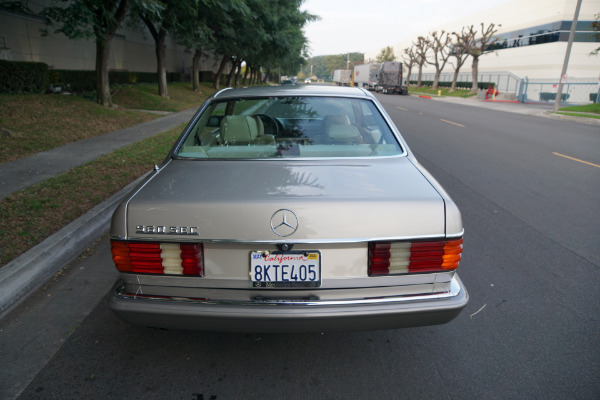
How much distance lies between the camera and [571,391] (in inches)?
93.1

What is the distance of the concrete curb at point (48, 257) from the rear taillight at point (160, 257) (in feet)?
5.20

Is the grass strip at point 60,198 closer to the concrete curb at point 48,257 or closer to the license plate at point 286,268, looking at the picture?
the concrete curb at point 48,257

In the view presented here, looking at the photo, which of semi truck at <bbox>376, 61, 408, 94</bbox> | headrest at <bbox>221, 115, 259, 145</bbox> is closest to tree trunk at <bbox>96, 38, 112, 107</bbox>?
headrest at <bbox>221, 115, 259, 145</bbox>

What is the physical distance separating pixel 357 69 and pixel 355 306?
66.4m

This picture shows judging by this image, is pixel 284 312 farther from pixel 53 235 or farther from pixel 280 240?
pixel 53 235

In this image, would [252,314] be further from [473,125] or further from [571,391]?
[473,125]

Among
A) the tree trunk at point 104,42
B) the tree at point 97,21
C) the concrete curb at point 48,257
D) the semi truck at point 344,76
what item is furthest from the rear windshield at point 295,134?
the semi truck at point 344,76

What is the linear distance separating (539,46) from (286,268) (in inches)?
1977

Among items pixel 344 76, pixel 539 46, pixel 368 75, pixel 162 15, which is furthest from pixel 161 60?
pixel 344 76

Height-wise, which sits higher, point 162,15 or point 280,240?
point 162,15

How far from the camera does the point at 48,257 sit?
3.76 m

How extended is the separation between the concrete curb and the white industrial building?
37.2 meters

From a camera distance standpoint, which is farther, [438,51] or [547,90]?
[438,51]

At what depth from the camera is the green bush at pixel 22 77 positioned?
12.7 meters
